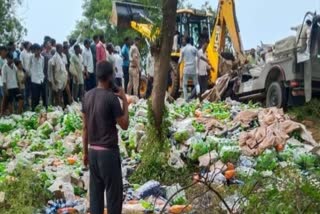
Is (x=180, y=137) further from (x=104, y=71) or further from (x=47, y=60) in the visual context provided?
(x=47, y=60)

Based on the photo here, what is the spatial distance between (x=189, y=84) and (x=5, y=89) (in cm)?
470

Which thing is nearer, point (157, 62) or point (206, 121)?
point (157, 62)

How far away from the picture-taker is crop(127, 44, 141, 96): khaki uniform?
1686 cm

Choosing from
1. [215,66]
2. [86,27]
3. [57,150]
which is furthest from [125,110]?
[86,27]

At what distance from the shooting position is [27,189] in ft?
22.2

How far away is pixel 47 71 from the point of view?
14602 mm

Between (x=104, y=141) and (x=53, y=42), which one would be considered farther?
(x=53, y=42)

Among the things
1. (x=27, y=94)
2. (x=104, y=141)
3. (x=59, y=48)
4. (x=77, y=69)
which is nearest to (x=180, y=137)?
(x=104, y=141)

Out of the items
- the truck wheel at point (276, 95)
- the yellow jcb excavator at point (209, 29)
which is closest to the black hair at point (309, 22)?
the truck wheel at point (276, 95)

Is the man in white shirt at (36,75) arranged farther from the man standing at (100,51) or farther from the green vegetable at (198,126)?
the green vegetable at (198,126)

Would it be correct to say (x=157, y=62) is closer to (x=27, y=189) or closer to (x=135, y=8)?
(x=27, y=189)

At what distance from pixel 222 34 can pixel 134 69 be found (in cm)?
271

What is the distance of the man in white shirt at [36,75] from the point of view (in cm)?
1427

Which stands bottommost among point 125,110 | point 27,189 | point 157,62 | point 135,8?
point 27,189
